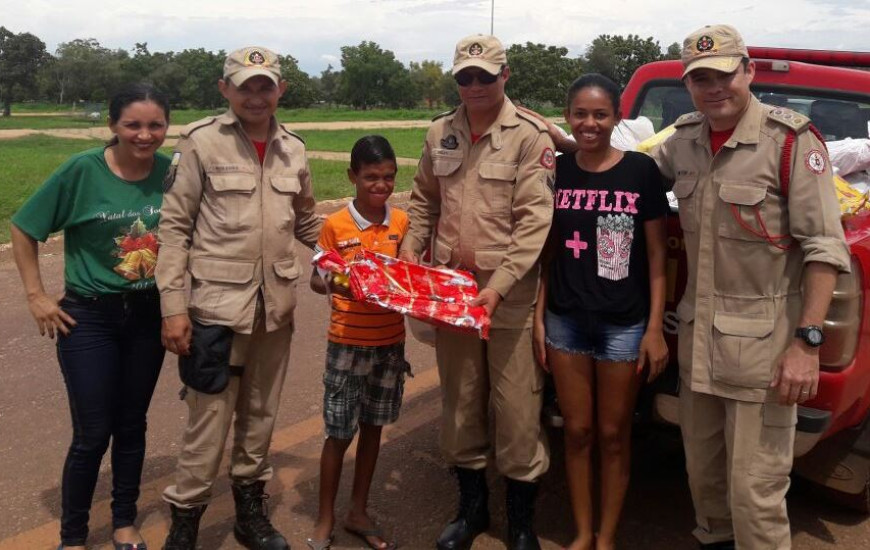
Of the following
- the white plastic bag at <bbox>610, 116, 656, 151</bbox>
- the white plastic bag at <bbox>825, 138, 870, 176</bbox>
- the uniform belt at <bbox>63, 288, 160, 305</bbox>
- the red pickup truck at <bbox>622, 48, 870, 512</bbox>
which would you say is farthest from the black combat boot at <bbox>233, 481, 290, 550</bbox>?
the white plastic bag at <bbox>825, 138, 870, 176</bbox>

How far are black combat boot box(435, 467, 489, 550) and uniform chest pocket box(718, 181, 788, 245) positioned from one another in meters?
1.49

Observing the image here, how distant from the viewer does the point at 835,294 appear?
2.67m

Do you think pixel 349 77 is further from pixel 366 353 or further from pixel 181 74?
pixel 366 353

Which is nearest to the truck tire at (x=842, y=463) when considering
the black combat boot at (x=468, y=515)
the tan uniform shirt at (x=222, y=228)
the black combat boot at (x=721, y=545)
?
the black combat boot at (x=721, y=545)

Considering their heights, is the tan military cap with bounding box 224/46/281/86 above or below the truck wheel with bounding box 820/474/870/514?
above

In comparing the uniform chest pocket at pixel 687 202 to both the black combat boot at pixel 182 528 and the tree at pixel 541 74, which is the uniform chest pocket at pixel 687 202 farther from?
the tree at pixel 541 74

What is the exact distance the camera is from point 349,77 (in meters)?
89.6

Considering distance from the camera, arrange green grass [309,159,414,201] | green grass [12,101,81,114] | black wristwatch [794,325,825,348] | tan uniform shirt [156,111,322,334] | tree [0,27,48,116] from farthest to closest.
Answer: tree [0,27,48,116] < green grass [12,101,81,114] < green grass [309,159,414,201] < tan uniform shirt [156,111,322,334] < black wristwatch [794,325,825,348]

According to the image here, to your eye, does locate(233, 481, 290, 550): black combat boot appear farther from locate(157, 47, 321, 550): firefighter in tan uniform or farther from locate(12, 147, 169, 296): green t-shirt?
locate(12, 147, 169, 296): green t-shirt

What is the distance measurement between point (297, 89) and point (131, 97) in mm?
77014

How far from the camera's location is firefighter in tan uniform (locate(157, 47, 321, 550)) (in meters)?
2.97

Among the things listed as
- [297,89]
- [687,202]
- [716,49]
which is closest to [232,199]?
[687,202]

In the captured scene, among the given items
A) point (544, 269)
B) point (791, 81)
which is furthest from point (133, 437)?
point (791, 81)

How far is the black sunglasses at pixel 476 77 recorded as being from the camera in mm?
2947
